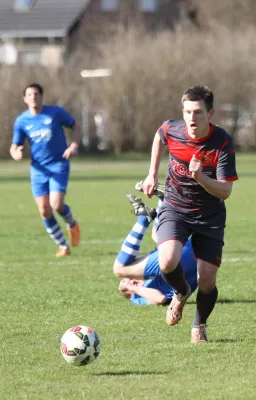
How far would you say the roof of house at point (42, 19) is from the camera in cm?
5247

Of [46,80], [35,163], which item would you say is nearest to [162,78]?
[46,80]

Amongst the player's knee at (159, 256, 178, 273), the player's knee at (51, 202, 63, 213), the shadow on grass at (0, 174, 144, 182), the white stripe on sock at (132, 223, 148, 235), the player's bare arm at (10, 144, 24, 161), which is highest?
the player's knee at (159, 256, 178, 273)

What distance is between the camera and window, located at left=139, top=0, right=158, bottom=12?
56.2 m

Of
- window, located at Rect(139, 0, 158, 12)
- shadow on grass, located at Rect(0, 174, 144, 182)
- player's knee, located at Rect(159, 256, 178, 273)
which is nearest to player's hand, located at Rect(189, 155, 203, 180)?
player's knee, located at Rect(159, 256, 178, 273)

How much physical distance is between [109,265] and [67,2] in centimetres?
4460

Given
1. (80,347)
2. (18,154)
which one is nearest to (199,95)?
(80,347)

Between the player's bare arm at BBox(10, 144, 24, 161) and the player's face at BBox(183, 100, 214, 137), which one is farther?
the player's bare arm at BBox(10, 144, 24, 161)

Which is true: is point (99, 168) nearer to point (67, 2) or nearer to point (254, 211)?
point (254, 211)

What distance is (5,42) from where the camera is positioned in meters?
53.2

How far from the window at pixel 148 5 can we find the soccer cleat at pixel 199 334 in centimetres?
5055

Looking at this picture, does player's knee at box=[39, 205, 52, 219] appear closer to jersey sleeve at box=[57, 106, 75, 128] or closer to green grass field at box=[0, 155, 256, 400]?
green grass field at box=[0, 155, 256, 400]

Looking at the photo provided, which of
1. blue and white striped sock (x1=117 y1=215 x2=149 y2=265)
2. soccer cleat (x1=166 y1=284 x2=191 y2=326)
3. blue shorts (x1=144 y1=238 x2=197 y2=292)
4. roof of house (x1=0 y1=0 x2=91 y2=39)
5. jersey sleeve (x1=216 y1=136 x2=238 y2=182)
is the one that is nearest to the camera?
jersey sleeve (x1=216 y1=136 x2=238 y2=182)

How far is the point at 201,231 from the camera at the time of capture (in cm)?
682

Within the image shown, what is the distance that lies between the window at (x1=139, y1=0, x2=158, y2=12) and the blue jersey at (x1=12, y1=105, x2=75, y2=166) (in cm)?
4492
